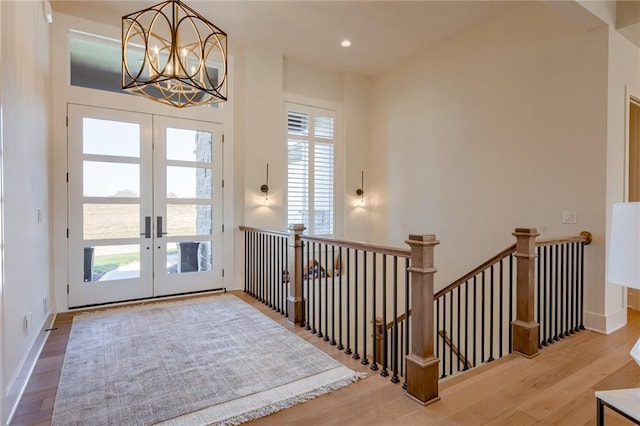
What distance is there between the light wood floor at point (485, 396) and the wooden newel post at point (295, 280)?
70 centimetres

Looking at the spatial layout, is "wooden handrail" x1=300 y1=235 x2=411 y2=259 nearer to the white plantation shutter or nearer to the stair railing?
the stair railing

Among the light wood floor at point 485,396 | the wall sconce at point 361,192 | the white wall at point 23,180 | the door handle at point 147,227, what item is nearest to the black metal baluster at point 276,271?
the light wood floor at point 485,396

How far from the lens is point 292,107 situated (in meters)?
5.63

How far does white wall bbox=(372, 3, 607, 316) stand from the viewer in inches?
138

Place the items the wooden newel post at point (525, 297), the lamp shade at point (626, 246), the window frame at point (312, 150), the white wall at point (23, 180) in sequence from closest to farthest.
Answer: the lamp shade at point (626, 246)
the white wall at point (23, 180)
the wooden newel post at point (525, 297)
the window frame at point (312, 150)

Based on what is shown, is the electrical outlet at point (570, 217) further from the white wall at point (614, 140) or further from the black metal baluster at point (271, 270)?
the black metal baluster at point (271, 270)

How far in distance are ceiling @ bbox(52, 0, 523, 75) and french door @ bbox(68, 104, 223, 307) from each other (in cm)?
127

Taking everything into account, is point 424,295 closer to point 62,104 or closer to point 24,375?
point 24,375

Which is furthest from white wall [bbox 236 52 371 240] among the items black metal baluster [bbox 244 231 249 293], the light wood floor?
the light wood floor

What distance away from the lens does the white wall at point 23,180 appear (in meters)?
2.26

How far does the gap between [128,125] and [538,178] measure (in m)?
4.93

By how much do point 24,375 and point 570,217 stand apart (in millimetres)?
4971

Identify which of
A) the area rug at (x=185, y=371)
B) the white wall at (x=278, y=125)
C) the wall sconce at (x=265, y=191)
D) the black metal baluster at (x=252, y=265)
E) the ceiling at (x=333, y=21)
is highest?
the ceiling at (x=333, y=21)

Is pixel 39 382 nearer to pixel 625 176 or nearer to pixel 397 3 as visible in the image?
pixel 397 3
